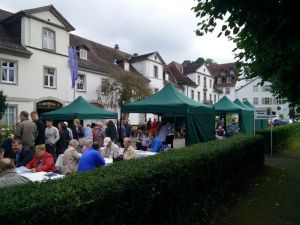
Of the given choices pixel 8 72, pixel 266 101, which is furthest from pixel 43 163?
pixel 266 101

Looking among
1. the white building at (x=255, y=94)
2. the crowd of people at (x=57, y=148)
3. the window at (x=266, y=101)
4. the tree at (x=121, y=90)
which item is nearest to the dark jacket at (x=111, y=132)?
the crowd of people at (x=57, y=148)

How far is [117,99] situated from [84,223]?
26.8m

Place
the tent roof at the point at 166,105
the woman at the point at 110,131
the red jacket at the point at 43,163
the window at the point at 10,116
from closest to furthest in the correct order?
the red jacket at the point at 43,163 → the tent roof at the point at 166,105 → the woman at the point at 110,131 → the window at the point at 10,116

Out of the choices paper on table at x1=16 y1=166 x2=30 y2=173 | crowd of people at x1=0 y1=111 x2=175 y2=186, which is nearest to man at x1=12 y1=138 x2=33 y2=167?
crowd of people at x1=0 y1=111 x2=175 y2=186

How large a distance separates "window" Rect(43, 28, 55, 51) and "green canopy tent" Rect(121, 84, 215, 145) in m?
14.6

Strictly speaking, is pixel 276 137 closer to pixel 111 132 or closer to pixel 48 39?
pixel 111 132

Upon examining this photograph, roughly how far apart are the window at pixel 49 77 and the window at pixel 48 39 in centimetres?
165

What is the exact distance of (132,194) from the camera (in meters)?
4.05

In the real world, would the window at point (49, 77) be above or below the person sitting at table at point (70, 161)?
above

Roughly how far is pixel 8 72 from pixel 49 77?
3590 millimetres

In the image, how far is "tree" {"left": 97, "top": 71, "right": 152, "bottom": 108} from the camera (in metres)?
29.2

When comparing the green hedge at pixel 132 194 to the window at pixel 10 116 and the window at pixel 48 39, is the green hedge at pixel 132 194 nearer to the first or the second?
the window at pixel 10 116

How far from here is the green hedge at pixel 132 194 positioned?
115 inches

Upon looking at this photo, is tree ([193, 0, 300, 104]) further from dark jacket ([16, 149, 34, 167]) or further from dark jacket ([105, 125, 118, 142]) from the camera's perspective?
dark jacket ([105, 125, 118, 142])
